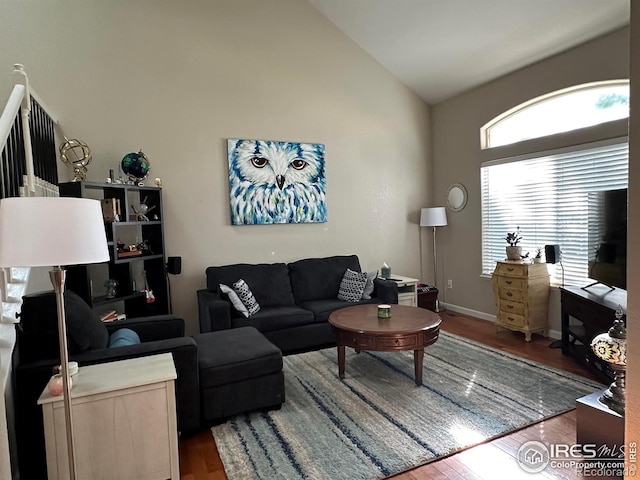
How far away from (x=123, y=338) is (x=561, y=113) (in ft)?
14.8

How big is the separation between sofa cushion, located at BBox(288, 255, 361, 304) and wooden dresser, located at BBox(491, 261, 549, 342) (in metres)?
1.80

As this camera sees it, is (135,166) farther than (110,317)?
Yes

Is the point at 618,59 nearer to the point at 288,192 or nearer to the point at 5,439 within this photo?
the point at 288,192

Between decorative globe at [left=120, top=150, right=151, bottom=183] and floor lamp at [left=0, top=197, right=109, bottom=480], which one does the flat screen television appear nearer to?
floor lamp at [left=0, top=197, right=109, bottom=480]

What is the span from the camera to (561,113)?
13.2 feet

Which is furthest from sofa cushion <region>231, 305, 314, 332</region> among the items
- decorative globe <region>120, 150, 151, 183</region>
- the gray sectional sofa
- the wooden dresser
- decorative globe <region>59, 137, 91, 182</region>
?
the wooden dresser

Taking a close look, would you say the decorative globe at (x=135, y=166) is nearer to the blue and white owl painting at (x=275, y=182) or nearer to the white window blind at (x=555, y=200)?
the blue and white owl painting at (x=275, y=182)

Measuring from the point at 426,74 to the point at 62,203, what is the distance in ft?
15.3

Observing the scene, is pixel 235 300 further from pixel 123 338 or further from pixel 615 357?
pixel 615 357

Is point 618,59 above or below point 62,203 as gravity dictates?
above

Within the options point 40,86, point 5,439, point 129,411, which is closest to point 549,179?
point 129,411

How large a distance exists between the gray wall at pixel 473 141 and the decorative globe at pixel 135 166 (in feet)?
12.6

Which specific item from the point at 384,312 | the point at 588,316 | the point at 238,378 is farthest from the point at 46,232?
the point at 588,316

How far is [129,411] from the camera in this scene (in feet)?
6.19
